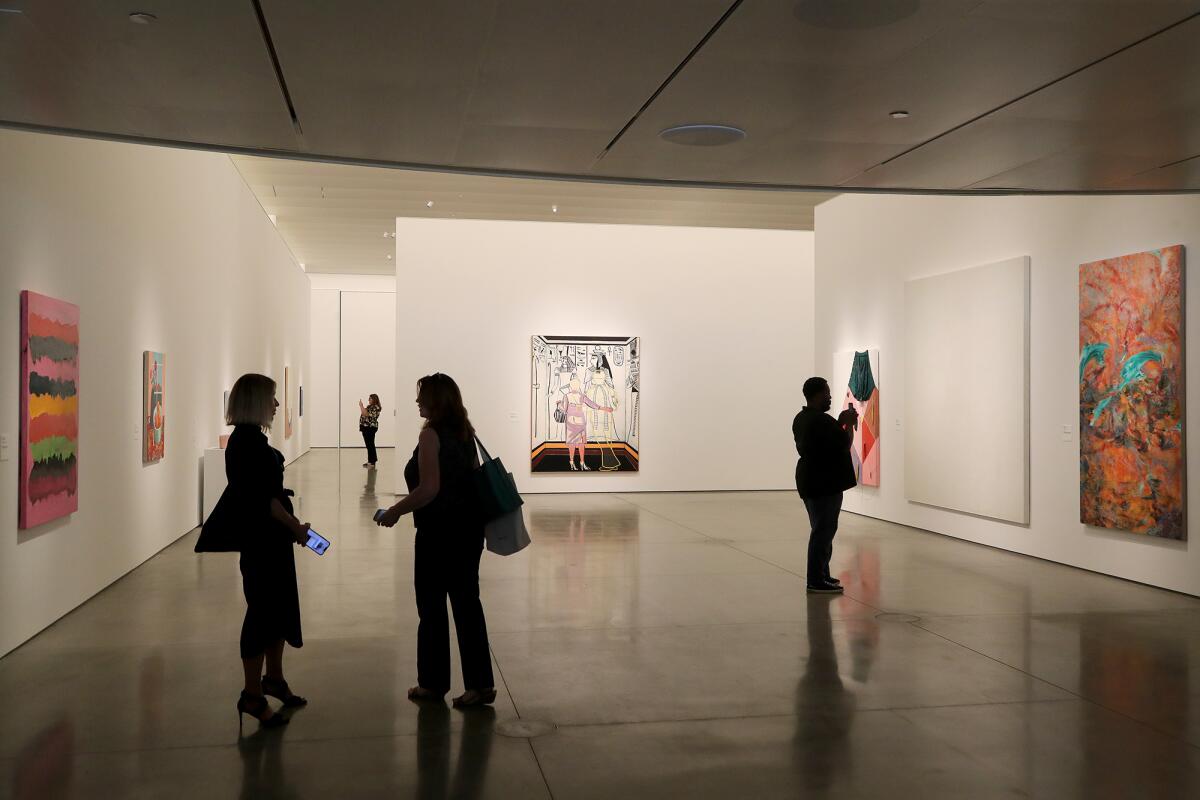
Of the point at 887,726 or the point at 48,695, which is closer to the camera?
the point at 887,726

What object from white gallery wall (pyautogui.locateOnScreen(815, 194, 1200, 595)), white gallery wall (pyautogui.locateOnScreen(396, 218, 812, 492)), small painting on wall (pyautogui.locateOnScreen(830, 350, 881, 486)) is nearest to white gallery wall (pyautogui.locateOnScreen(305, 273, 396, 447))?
white gallery wall (pyautogui.locateOnScreen(396, 218, 812, 492))

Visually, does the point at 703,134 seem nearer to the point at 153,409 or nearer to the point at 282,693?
the point at 282,693

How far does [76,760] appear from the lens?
4598 millimetres

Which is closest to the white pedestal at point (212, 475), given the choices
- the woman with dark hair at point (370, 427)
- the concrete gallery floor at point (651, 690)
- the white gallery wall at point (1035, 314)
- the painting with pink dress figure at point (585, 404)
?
the concrete gallery floor at point (651, 690)

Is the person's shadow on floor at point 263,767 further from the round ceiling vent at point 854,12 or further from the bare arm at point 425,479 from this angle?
the round ceiling vent at point 854,12

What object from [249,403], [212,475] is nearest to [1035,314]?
[249,403]

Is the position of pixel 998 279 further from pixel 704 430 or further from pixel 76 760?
pixel 76 760

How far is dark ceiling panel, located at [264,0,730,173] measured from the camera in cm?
429

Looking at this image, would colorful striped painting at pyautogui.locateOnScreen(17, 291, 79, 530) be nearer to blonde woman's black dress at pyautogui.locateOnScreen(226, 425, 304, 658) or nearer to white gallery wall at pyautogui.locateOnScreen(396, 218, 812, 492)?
blonde woman's black dress at pyautogui.locateOnScreen(226, 425, 304, 658)

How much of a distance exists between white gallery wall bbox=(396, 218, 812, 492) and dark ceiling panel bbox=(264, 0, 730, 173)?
11479 millimetres

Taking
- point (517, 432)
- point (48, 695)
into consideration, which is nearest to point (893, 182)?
point (48, 695)

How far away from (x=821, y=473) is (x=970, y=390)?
405 cm

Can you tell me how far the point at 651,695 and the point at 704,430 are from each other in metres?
13.5

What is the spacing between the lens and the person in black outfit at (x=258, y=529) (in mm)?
5031
